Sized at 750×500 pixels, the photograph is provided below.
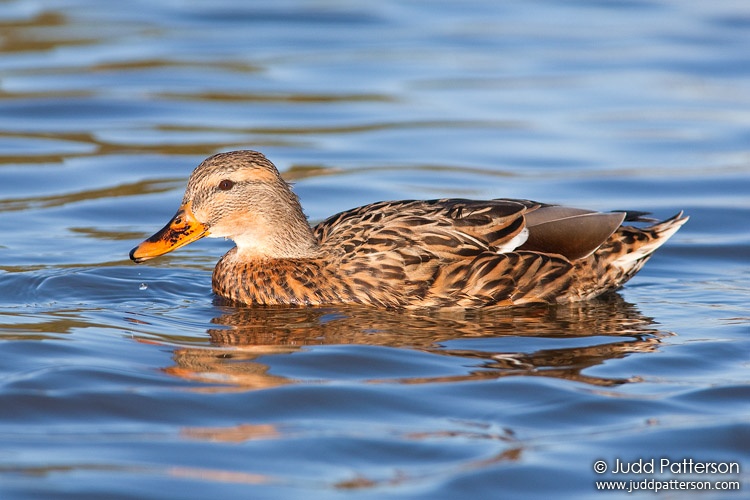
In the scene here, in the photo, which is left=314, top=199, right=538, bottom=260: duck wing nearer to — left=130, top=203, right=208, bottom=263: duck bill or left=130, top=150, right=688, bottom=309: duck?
left=130, top=150, right=688, bottom=309: duck

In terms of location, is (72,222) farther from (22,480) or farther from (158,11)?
(158,11)

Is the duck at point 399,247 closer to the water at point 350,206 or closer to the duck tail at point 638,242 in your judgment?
the duck tail at point 638,242

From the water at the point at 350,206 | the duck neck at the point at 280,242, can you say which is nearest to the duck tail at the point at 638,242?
the water at the point at 350,206

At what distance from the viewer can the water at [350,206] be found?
6.99 m

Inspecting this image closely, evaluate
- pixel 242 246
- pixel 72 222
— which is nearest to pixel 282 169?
pixel 72 222

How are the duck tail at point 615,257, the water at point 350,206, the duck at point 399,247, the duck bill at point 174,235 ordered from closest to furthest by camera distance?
the water at point 350,206
the duck at point 399,247
the duck bill at point 174,235
the duck tail at point 615,257

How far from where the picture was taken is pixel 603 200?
544 inches

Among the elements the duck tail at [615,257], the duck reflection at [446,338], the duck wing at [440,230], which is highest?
the duck wing at [440,230]

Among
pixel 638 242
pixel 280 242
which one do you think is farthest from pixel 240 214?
pixel 638 242

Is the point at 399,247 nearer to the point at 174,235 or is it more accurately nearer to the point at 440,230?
the point at 440,230

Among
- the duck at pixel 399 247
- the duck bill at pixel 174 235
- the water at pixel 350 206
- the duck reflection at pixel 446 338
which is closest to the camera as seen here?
the water at pixel 350 206

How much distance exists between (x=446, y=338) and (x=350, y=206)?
A: 4.70 meters

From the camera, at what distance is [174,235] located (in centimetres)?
1006

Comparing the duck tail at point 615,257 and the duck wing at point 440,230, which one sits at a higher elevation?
the duck wing at point 440,230
